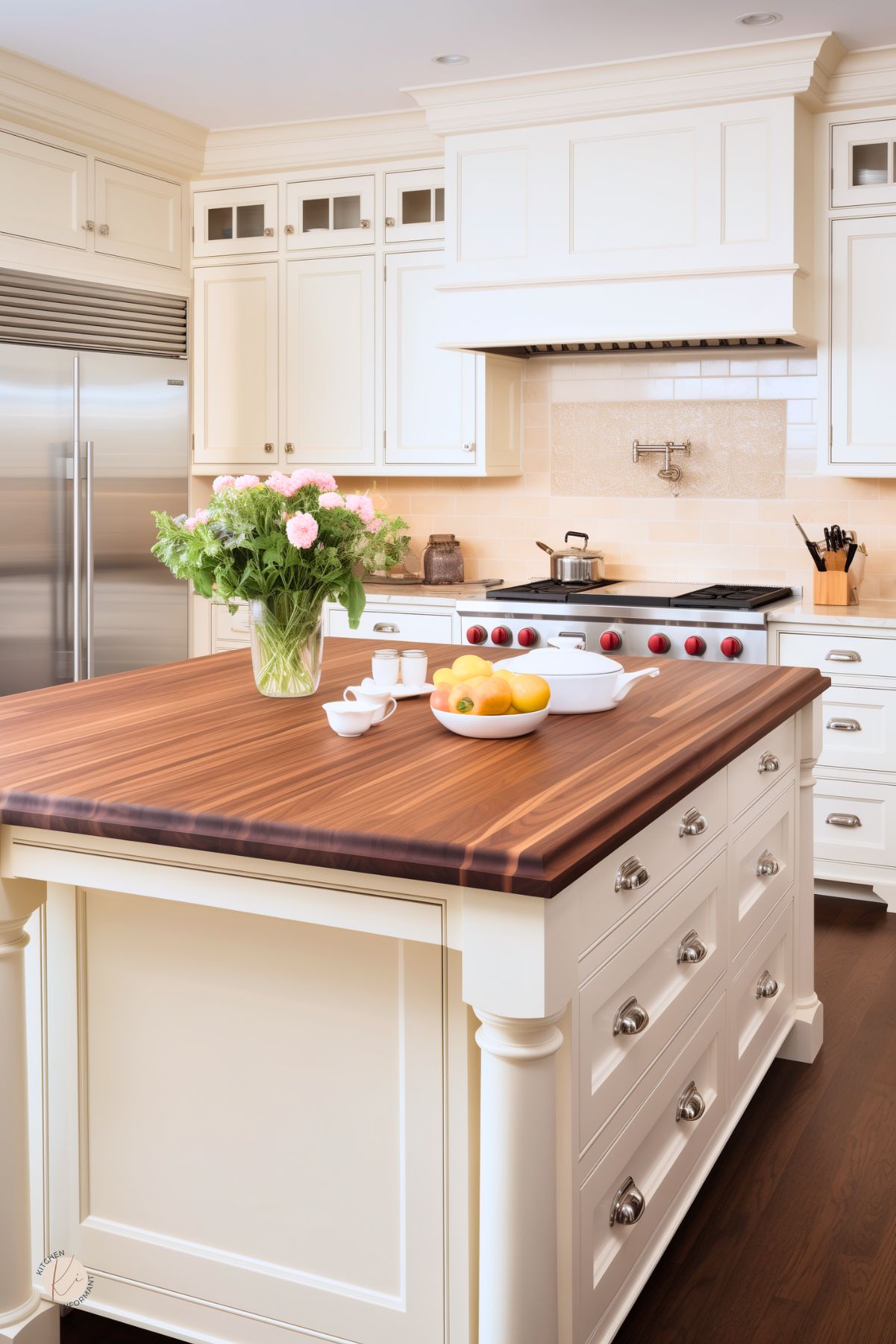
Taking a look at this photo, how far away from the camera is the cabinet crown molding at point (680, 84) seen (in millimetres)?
4168

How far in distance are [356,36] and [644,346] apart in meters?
1.57

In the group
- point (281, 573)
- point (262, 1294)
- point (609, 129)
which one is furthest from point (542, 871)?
point (609, 129)

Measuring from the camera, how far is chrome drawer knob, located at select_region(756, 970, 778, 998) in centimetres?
278

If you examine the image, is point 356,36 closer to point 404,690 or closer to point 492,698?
point 404,690

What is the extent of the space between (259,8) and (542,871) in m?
3.41

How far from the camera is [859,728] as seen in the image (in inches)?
167

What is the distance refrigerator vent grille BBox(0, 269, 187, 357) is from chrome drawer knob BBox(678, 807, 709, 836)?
3343 millimetres

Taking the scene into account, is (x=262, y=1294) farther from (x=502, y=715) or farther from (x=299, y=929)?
(x=502, y=715)

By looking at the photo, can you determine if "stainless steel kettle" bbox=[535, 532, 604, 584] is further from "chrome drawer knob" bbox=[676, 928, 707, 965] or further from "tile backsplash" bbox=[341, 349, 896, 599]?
"chrome drawer knob" bbox=[676, 928, 707, 965]

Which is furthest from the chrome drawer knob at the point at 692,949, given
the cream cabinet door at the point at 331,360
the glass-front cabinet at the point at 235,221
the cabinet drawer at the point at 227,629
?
the glass-front cabinet at the point at 235,221

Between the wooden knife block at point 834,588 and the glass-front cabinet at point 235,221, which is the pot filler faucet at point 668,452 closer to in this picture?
the wooden knife block at point 834,588

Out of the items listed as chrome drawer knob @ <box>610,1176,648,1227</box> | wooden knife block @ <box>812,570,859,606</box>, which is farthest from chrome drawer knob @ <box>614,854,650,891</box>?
wooden knife block @ <box>812,570,859,606</box>

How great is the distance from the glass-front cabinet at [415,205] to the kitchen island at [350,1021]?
330cm

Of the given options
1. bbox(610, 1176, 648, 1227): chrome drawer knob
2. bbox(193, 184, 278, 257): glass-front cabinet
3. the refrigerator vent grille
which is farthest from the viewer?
bbox(193, 184, 278, 257): glass-front cabinet
